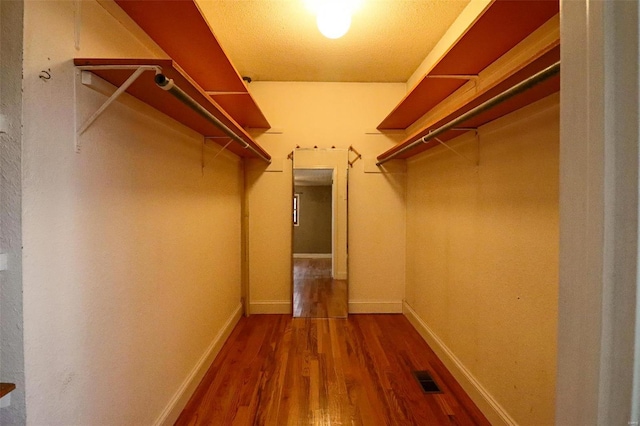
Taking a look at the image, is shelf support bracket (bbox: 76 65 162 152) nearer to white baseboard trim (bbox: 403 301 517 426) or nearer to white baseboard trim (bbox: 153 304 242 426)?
white baseboard trim (bbox: 153 304 242 426)

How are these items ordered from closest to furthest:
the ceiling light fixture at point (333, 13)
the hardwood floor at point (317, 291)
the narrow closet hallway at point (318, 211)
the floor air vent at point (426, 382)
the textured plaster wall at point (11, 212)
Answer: the narrow closet hallway at point (318, 211), the textured plaster wall at point (11, 212), the ceiling light fixture at point (333, 13), the floor air vent at point (426, 382), the hardwood floor at point (317, 291)

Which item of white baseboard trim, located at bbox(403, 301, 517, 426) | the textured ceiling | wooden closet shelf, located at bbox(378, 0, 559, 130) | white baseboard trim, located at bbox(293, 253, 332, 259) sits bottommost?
white baseboard trim, located at bbox(403, 301, 517, 426)

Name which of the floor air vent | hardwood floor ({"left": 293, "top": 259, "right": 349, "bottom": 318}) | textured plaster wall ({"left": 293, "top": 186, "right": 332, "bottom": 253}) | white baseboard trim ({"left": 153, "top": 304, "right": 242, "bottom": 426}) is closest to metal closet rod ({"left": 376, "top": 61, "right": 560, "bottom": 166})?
textured plaster wall ({"left": 293, "top": 186, "right": 332, "bottom": 253})

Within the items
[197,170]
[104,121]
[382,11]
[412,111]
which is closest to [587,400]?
[104,121]

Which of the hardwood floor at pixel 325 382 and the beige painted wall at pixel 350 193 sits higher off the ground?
the beige painted wall at pixel 350 193

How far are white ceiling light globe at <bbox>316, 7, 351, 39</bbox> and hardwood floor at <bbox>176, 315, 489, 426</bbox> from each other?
2.36m

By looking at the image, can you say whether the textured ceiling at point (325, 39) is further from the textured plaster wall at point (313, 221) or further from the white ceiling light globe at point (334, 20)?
the textured plaster wall at point (313, 221)

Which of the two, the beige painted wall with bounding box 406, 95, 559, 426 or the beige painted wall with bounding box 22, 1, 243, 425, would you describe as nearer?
the beige painted wall with bounding box 22, 1, 243, 425

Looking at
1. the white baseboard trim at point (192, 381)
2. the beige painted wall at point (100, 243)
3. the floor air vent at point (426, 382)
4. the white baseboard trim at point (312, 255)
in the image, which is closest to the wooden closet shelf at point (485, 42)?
the beige painted wall at point (100, 243)

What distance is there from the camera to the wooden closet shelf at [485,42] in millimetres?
1183

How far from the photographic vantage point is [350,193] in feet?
10.2

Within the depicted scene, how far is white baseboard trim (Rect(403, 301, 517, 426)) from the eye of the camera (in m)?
1.49

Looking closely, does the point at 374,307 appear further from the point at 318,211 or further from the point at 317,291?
the point at 318,211

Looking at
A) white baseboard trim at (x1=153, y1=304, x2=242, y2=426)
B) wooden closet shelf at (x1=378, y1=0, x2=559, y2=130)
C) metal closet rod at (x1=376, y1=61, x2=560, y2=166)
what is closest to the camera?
metal closet rod at (x1=376, y1=61, x2=560, y2=166)
